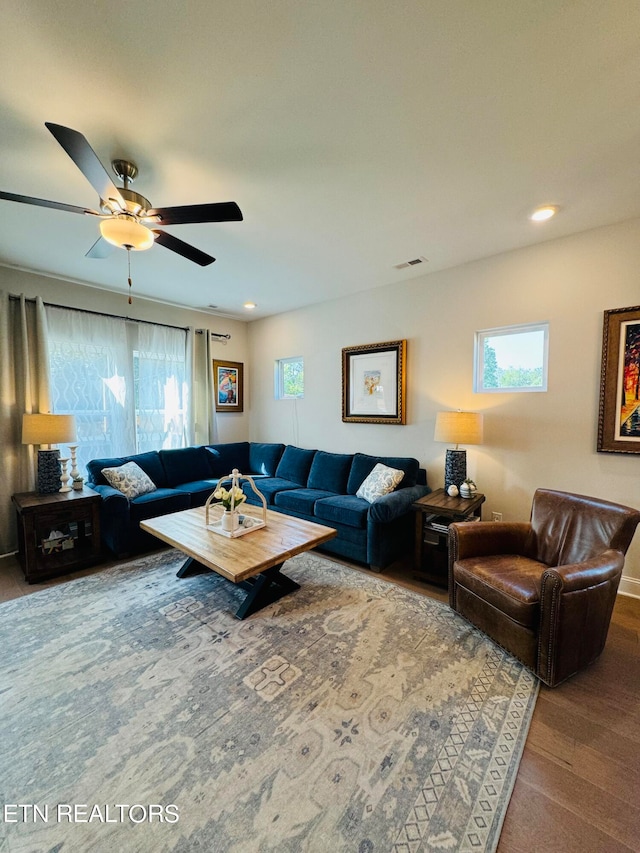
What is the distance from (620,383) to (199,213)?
119 inches

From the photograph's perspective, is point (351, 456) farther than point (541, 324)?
Yes

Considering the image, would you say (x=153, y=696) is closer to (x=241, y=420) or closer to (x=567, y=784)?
(x=567, y=784)

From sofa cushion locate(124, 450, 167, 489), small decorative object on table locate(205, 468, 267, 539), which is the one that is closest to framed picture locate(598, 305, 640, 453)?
small decorative object on table locate(205, 468, 267, 539)

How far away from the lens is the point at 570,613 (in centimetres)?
168

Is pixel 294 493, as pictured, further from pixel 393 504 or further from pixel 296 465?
pixel 393 504

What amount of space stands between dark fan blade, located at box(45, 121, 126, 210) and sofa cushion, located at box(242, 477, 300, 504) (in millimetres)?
2814

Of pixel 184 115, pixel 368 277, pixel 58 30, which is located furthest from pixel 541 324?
pixel 58 30

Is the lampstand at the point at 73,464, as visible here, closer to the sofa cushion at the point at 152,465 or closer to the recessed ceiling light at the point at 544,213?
the sofa cushion at the point at 152,465

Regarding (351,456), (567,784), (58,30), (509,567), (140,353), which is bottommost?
(567,784)

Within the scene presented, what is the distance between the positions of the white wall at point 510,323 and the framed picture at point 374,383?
10 cm

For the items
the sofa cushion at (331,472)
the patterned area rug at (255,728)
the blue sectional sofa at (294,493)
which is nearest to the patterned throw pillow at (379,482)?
the blue sectional sofa at (294,493)

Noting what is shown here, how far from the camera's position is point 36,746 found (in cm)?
142

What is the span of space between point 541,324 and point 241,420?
4122 millimetres

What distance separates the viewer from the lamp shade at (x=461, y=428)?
A: 2914mm
